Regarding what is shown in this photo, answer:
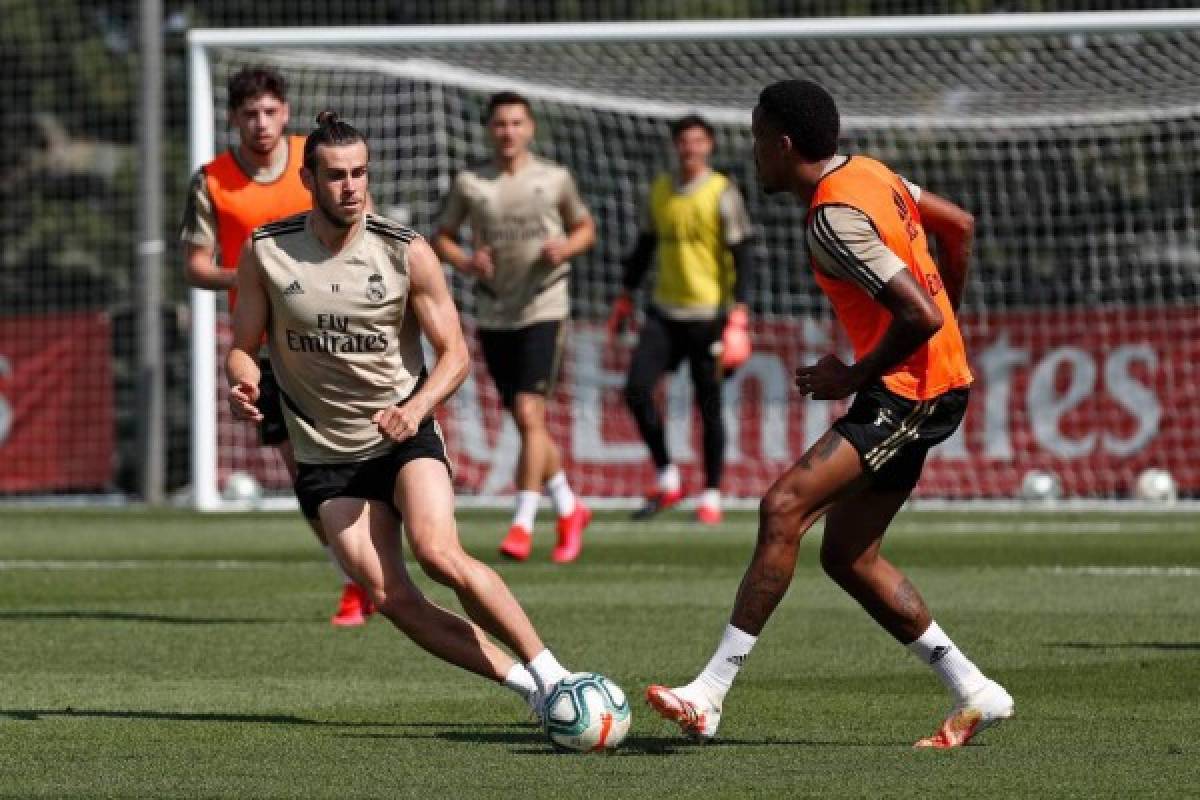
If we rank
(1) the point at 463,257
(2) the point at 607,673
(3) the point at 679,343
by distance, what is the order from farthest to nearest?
(3) the point at 679,343, (1) the point at 463,257, (2) the point at 607,673

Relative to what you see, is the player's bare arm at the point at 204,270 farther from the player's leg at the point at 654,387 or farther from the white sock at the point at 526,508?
the player's leg at the point at 654,387

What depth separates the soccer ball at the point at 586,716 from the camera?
23.9 feet

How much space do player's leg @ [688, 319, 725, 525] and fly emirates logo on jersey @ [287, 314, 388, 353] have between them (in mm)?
9034

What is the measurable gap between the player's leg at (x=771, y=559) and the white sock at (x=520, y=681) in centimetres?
43

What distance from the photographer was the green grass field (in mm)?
6816

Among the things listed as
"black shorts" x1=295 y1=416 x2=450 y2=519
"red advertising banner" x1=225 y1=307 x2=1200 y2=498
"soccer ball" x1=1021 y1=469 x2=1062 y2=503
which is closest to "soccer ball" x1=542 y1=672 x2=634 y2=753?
"black shorts" x1=295 y1=416 x2=450 y2=519

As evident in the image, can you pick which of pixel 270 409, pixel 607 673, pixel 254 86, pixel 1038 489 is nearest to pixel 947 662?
pixel 607 673

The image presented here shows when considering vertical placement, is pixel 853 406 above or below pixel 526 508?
above

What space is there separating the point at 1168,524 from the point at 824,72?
244 inches

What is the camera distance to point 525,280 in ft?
46.3

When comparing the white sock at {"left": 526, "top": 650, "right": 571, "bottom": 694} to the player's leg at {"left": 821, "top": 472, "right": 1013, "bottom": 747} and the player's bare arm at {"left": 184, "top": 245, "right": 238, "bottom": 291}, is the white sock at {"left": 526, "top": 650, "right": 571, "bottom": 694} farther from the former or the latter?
the player's bare arm at {"left": 184, "top": 245, "right": 238, "bottom": 291}

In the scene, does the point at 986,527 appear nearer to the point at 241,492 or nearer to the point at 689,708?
the point at 241,492

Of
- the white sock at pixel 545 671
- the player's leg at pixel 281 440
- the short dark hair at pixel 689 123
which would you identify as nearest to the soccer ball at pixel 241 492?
the short dark hair at pixel 689 123

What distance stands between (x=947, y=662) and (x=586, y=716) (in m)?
1.12
